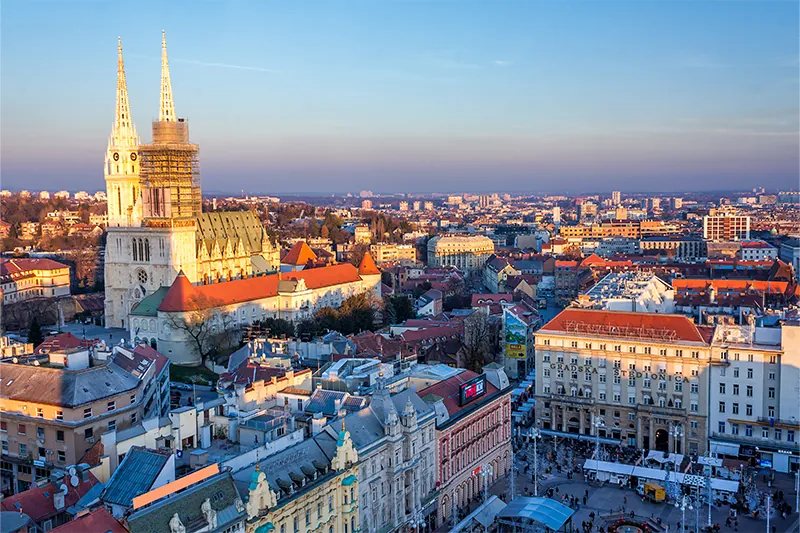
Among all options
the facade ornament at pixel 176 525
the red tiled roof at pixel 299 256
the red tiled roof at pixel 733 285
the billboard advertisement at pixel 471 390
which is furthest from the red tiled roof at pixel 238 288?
the facade ornament at pixel 176 525

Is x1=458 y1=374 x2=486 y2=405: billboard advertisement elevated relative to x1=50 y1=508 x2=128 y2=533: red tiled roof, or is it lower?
lower

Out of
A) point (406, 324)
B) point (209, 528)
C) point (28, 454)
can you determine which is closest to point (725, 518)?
point (209, 528)

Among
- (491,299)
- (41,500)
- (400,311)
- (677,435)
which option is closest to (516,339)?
(491,299)

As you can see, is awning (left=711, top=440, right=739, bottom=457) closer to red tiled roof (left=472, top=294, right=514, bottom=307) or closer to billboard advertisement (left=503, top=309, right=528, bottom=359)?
billboard advertisement (left=503, top=309, right=528, bottom=359)

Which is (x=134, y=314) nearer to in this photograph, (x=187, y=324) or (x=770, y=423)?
(x=187, y=324)

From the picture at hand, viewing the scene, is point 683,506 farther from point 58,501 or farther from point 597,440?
point 58,501

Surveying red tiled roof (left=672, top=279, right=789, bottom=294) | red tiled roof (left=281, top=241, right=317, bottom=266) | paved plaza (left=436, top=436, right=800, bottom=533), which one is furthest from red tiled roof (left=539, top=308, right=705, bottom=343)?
red tiled roof (left=281, top=241, right=317, bottom=266)

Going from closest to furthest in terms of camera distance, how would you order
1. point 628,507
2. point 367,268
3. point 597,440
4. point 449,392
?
point 628,507 → point 449,392 → point 597,440 → point 367,268
